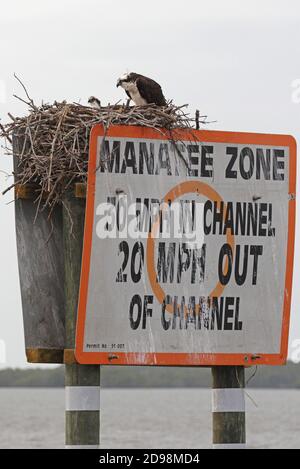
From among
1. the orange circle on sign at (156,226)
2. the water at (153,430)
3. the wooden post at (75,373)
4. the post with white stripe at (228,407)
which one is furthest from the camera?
the water at (153,430)

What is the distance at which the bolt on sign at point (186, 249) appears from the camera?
8.10 metres

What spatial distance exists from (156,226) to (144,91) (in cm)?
153

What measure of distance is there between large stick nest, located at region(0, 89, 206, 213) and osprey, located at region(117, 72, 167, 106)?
470 mm

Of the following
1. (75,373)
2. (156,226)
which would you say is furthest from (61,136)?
(75,373)

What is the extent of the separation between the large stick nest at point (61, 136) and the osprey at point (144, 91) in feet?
1.54

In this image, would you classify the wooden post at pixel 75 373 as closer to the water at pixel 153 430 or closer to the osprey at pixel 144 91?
the osprey at pixel 144 91

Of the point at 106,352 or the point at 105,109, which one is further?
the point at 105,109

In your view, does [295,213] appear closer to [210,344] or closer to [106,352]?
[210,344]

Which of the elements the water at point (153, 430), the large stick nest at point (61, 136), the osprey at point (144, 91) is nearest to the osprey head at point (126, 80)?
the osprey at point (144, 91)

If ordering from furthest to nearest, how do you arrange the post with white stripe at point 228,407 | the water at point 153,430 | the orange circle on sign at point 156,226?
the water at point 153,430 → the post with white stripe at point 228,407 → the orange circle on sign at point 156,226

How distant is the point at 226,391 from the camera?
8438mm

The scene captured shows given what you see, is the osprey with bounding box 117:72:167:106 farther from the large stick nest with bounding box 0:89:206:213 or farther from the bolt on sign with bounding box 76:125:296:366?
the bolt on sign with bounding box 76:125:296:366

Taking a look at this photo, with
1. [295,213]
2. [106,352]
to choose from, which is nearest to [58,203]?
[106,352]

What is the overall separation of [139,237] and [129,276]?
0.25m
